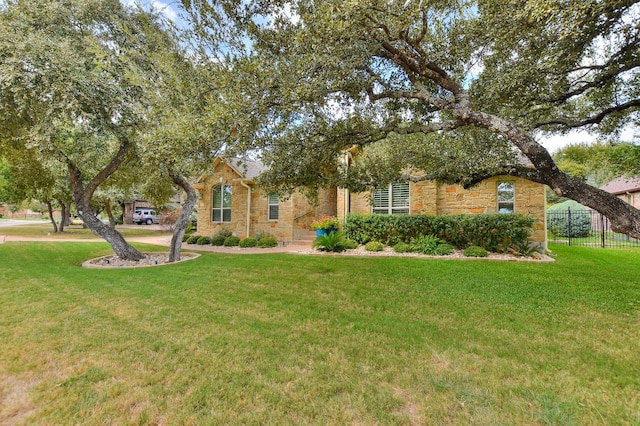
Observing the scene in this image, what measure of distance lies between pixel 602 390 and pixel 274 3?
5627mm

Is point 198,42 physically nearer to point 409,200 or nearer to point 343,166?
point 343,166

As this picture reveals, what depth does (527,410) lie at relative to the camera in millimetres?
2264

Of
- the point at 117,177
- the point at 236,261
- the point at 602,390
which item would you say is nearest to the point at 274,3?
the point at 602,390

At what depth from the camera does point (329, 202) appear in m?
15.8

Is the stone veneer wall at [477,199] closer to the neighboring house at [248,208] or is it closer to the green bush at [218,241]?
the neighboring house at [248,208]

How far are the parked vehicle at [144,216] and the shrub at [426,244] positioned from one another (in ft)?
105

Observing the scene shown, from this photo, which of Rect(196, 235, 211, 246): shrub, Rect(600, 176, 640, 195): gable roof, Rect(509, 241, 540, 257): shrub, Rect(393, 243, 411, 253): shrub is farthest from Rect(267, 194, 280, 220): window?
Rect(600, 176, 640, 195): gable roof

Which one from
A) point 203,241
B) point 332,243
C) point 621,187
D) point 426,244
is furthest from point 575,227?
point 203,241

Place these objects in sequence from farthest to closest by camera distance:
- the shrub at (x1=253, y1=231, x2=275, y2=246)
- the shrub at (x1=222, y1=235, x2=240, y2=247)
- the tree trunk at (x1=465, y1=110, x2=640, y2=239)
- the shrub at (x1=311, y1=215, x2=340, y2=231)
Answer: the shrub at (x1=253, y1=231, x2=275, y2=246)
the shrub at (x1=222, y1=235, x2=240, y2=247)
the shrub at (x1=311, y1=215, x2=340, y2=231)
the tree trunk at (x1=465, y1=110, x2=640, y2=239)

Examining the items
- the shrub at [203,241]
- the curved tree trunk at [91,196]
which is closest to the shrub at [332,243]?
the curved tree trunk at [91,196]

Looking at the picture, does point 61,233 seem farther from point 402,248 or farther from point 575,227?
point 575,227

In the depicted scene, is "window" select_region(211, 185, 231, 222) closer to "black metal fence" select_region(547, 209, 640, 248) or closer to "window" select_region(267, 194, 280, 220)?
"window" select_region(267, 194, 280, 220)

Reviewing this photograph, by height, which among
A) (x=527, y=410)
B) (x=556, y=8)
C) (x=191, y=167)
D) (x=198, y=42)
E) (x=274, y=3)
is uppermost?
(x=274, y=3)

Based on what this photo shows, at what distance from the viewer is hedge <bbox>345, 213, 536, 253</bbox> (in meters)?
9.09
